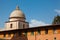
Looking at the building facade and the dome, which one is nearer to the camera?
the building facade

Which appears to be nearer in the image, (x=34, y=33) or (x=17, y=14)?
(x=34, y=33)

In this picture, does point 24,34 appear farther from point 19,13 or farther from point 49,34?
point 19,13

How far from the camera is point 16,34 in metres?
52.5

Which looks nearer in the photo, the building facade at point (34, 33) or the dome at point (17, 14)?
the building facade at point (34, 33)

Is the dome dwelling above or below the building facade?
above

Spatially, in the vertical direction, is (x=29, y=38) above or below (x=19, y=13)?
below

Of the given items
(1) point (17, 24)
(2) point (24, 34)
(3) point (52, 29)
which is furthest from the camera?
(1) point (17, 24)

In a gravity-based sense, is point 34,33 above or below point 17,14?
below

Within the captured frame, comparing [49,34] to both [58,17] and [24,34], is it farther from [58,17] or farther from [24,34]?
[58,17]

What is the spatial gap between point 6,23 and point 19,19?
4056 mm

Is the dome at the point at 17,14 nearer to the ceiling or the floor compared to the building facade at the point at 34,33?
nearer to the ceiling

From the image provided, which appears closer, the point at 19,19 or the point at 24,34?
the point at 24,34

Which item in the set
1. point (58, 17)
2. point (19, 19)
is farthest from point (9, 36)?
point (58, 17)

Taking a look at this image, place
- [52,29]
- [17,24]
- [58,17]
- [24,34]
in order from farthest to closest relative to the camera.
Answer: [58,17] < [17,24] < [24,34] < [52,29]
